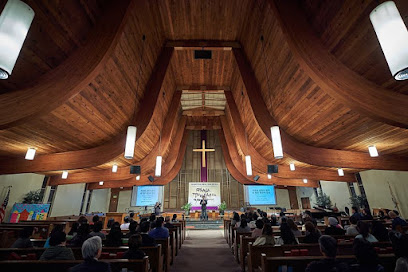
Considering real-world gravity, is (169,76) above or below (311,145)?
above

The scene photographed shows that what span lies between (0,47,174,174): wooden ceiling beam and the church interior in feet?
0.13

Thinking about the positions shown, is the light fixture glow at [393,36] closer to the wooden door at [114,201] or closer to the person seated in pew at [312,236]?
the person seated in pew at [312,236]

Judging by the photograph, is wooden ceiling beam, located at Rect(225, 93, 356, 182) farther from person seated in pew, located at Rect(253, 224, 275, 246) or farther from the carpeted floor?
person seated in pew, located at Rect(253, 224, 275, 246)

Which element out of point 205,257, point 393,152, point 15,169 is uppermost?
point 393,152

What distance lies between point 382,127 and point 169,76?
6.35 meters

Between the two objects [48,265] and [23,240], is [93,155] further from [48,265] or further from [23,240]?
[48,265]

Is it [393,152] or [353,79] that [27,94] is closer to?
[353,79]

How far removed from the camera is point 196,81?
7945 mm

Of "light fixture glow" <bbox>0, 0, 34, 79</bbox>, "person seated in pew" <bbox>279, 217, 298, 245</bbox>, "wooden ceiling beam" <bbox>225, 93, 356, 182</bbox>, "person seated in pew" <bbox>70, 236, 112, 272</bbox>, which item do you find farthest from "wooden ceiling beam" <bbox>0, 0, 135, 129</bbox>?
"wooden ceiling beam" <bbox>225, 93, 356, 182</bbox>

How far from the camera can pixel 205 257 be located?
14.4 ft

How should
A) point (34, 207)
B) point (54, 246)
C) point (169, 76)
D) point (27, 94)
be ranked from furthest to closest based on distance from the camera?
point (34, 207), point (169, 76), point (27, 94), point (54, 246)

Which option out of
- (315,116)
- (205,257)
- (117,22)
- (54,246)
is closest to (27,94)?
(117,22)

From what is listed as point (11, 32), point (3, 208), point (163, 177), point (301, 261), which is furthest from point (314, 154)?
point (3, 208)

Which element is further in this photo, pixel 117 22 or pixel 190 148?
pixel 190 148
